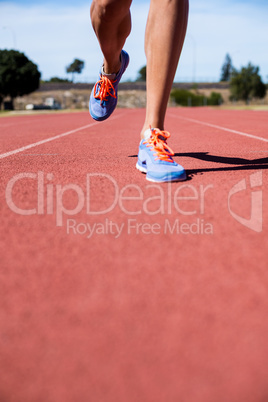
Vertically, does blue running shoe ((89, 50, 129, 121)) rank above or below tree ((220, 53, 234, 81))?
below

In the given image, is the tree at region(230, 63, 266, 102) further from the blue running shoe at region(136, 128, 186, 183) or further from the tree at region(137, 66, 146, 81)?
the blue running shoe at region(136, 128, 186, 183)

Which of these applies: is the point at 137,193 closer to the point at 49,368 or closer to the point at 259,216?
the point at 259,216

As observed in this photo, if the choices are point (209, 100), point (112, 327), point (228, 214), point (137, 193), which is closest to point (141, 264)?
point (112, 327)

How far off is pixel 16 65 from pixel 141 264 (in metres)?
58.2

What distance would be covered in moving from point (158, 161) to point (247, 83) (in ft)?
215

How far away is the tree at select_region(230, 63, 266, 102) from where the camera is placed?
62.3 meters

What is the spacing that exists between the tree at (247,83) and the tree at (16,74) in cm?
3044

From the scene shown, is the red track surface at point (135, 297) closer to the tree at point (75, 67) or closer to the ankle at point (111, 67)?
the ankle at point (111, 67)

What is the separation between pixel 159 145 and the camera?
229 centimetres

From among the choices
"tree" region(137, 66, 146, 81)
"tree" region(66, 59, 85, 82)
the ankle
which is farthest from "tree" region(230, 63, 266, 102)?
"tree" region(66, 59, 85, 82)

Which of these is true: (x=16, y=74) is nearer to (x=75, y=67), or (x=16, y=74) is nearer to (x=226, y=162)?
(x=226, y=162)

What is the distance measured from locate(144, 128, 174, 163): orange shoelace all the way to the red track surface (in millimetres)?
365

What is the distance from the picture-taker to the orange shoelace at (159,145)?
221cm

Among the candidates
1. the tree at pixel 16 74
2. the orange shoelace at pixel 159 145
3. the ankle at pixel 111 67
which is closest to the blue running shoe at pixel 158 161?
the orange shoelace at pixel 159 145
